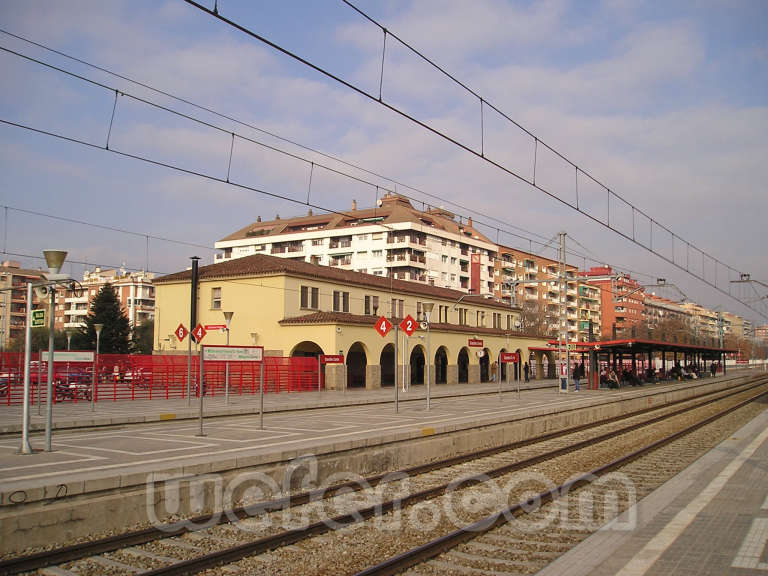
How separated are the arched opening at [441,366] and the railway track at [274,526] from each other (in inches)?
1484

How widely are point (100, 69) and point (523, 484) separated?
483 inches

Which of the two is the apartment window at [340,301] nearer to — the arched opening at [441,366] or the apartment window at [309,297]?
the apartment window at [309,297]

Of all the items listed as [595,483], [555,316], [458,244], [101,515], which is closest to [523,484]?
[595,483]

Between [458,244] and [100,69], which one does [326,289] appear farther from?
[458,244]

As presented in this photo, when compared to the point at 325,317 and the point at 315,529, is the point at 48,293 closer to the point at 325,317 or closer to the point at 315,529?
the point at 315,529

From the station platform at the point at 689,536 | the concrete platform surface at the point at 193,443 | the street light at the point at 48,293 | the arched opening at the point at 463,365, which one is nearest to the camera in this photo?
the station platform at the point at 689,536

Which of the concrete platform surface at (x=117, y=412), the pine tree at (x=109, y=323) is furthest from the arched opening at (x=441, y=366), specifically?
the pine tree at (x=109, y=323)

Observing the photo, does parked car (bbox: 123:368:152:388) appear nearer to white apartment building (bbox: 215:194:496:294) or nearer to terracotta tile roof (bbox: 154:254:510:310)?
terracotta tile roof (bbox: 154:254:510:310)

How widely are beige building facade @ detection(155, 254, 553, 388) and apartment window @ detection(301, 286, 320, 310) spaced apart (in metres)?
0.06

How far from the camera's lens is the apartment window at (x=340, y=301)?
4725 centimetres

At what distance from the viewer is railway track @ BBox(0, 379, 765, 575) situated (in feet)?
24.3

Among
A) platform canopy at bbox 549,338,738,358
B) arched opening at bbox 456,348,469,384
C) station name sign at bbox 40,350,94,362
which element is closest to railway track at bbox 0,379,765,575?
station name sign at bbox 40,350,94,362

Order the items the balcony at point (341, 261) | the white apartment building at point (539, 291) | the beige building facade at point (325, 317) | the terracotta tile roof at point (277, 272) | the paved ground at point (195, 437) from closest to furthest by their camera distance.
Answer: the paved ground at point (195, 437) → the beige building facade at point (325, 317) → the terracotta tile roof at point (277, 272) → the balcony at point (341, 261) → the white apartment building at point (539, 291)

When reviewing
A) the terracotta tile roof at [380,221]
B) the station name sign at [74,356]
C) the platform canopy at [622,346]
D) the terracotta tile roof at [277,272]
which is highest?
the terracotta tile roof at [380,221]
